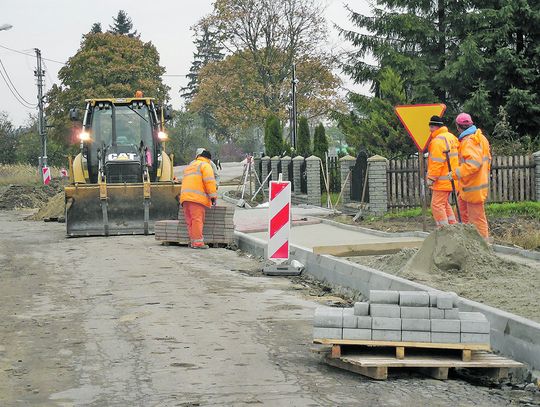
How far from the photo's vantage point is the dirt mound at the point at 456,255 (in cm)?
1146

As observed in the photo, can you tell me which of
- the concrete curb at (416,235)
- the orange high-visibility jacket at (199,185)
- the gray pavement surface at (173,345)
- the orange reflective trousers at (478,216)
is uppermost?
the orange high-visibility jacket at (199,185)

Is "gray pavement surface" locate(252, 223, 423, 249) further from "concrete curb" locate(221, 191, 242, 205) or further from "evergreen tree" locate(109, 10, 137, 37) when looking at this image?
"evergreen tree" locate(109, 10, 137, 37)

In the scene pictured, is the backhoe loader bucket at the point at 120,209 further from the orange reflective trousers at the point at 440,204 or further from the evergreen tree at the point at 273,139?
the evergreen tree at the point at 273,139

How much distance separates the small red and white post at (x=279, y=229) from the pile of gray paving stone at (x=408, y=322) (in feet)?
21.2

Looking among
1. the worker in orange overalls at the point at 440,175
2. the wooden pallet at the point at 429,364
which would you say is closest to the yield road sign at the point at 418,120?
the worker in orange overalls at the point at 440,175

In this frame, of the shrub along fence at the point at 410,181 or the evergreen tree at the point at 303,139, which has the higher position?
the evergreen tree at the point at 303,139

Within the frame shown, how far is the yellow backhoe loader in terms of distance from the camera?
20.3m

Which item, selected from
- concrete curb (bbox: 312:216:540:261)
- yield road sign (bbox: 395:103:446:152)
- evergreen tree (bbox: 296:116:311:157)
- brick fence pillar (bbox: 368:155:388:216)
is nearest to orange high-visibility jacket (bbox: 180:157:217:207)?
concrete curb (bbox: 312:216:540:261)

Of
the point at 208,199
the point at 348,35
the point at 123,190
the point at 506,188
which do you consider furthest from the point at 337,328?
the point at 348,35

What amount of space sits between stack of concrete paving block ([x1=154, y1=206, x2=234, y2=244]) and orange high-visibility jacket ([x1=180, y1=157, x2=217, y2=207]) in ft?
1.54

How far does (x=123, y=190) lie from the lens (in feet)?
66.8

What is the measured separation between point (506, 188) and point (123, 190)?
9830 mm

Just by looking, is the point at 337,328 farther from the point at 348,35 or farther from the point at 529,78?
the point at 348,35

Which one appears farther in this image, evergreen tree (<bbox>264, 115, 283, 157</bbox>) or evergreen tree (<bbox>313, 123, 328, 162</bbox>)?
evergreen tree (<bbox>264, 115, 283, 157</bbox>)
